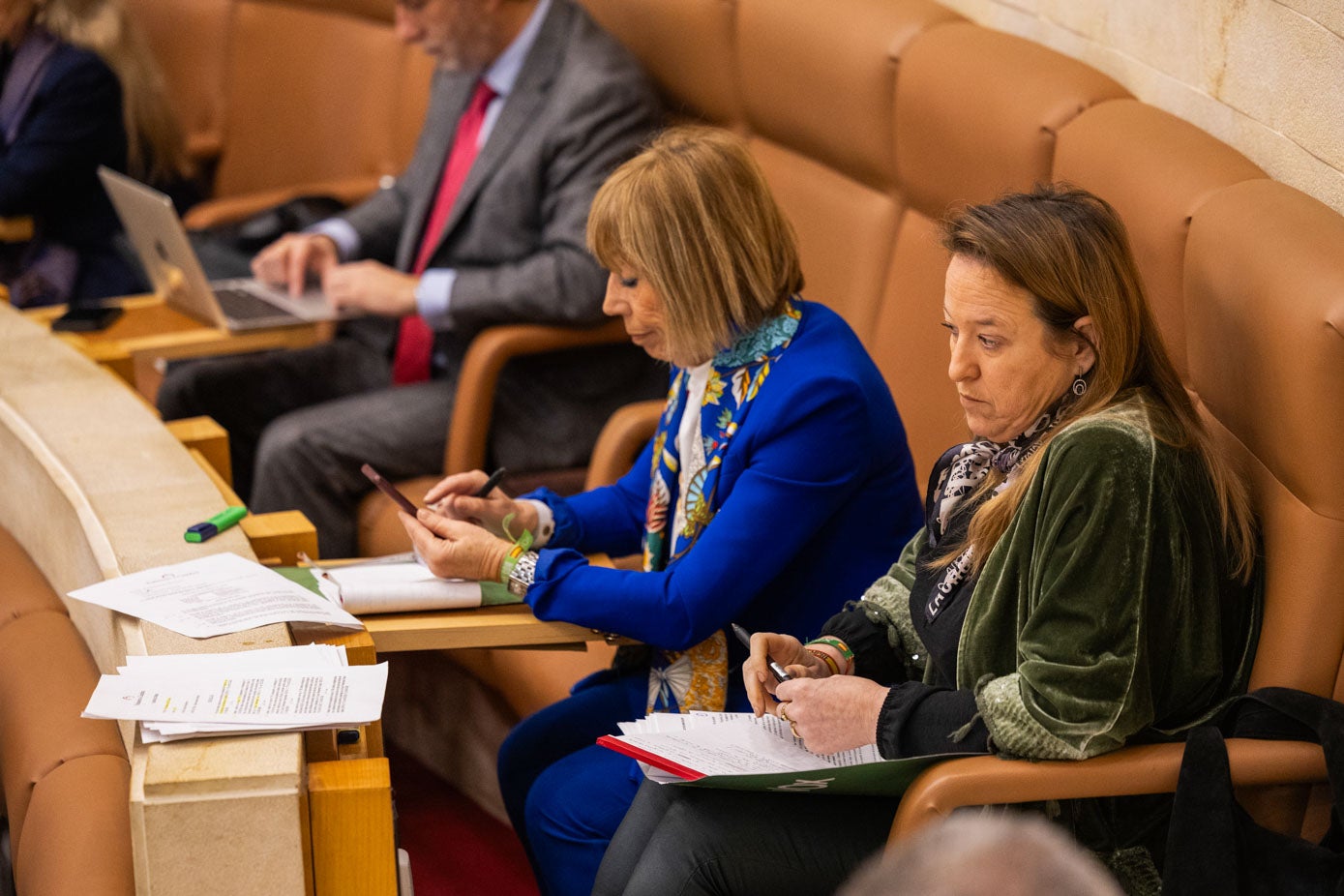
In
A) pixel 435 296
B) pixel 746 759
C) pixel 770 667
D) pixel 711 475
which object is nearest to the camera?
pixel 746 759

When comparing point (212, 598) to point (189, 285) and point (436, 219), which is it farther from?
point (436, 219)

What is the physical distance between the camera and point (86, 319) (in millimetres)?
3232

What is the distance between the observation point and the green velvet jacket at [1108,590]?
5.10 ft

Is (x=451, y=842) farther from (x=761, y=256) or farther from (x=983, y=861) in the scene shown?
(x=983, y=861)

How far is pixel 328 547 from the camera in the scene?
3.05 meters

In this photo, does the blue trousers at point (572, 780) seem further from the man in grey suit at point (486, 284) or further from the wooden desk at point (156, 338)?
the wooden desk at point (156, 338)

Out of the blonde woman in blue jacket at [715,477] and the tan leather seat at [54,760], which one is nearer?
the tan leather seat at [54,760]

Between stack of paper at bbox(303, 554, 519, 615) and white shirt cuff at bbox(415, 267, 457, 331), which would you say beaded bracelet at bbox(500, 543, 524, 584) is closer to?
stack of paper at bbox(303, 554, 519, 615)

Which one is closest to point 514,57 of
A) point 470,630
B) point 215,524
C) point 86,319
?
point 86,319

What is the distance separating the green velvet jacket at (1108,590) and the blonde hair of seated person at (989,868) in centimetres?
77

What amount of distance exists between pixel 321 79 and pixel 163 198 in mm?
Answer: 1826

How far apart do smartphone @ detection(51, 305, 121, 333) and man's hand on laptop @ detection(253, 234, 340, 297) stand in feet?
1.14

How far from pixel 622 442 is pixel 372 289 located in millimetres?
788

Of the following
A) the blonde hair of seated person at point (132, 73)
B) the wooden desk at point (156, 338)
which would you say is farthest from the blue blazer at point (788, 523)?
the blonde hair of seated person at point (132, 73)
